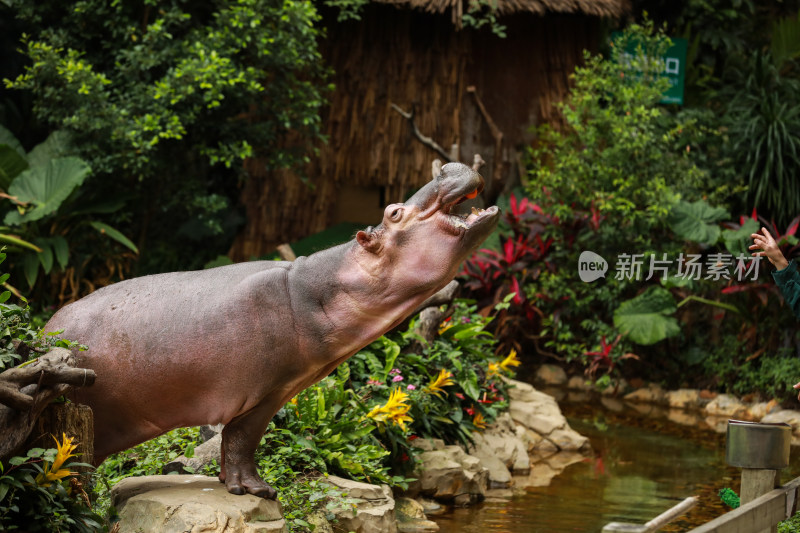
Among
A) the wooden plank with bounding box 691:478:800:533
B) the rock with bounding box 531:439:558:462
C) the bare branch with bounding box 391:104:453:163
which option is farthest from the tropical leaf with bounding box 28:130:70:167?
the wooden plank with bounding box 691:478:800:533

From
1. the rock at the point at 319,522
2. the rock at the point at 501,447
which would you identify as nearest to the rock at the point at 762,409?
the rock at the point at 501,447

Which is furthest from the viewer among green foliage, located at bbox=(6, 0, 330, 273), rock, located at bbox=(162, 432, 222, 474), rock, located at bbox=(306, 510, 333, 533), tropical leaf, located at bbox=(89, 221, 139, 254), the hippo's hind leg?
tropical leaf, located at bbox=(89, 221, 139, 254)

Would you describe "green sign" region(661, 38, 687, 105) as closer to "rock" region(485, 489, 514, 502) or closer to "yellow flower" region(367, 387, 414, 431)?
"rock" region(485, 489, 514, 502)

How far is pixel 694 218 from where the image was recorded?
1010 cm

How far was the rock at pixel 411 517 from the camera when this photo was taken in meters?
5.51

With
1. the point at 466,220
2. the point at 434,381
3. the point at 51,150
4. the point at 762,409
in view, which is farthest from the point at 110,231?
the point at 466,220

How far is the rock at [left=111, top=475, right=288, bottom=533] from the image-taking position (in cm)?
366

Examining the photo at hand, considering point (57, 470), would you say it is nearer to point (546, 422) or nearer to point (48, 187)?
point (546, 422)

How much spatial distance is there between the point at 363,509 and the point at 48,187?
571cm

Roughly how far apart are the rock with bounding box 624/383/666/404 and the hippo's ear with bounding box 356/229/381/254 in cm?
752

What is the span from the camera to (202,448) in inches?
199

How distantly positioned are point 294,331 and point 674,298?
776 cm

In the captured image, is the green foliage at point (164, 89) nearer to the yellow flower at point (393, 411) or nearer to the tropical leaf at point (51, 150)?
the tropical leaf at point (51, 150)

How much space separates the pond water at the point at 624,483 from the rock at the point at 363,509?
0.65 m
